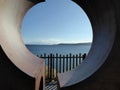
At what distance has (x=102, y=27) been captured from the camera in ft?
16.3

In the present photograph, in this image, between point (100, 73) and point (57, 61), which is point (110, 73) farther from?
point (57, 61)

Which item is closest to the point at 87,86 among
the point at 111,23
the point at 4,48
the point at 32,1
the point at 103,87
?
the point at 103,87

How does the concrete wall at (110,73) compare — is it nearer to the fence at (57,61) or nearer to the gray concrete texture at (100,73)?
the gray concrete texture at (100,73)

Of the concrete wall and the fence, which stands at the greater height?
the concrete wall

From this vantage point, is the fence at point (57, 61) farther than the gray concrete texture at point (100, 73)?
Yes

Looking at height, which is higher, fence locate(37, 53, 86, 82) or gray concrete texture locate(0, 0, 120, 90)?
gray concrete texture locate(0, 0, 120, 90)

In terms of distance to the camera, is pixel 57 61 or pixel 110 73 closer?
pixel 110 73

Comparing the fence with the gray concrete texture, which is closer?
the gray concrete texture

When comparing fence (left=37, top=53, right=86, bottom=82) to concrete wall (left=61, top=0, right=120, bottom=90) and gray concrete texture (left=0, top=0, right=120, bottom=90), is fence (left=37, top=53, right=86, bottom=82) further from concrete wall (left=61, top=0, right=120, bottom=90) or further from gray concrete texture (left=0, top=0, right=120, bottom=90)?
concrete wall (left=61, top=0, right=120, bottom=90)

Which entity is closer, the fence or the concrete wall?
the concrete wall

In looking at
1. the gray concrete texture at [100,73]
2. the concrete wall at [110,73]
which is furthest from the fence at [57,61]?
the concrete wall at [110,73]

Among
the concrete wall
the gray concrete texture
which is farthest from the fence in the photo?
the concrete wall

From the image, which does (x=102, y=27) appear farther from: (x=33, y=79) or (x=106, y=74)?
(x=33, y=79)

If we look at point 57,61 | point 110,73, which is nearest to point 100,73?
point 110,73
